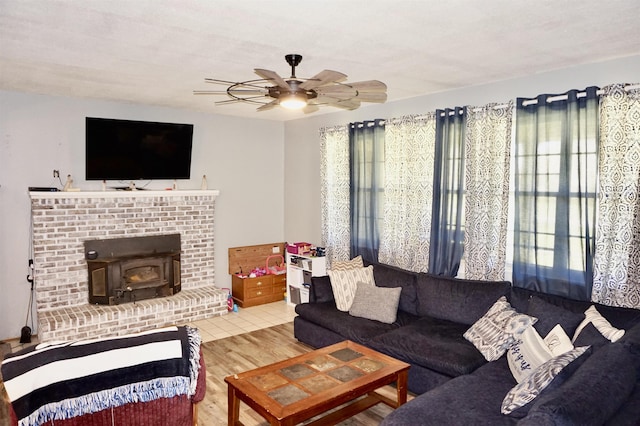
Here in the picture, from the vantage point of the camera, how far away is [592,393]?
1978mm

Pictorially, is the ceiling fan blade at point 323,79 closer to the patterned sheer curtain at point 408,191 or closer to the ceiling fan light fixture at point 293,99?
the ceiling fan light fixture at point 293,99

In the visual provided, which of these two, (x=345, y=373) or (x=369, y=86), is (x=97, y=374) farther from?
(x=369, y=86)

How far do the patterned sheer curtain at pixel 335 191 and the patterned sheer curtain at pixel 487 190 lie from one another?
1.70 meters

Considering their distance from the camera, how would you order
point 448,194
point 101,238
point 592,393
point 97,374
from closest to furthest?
point 592,393, point 97,374, point 448,194, point 101,238

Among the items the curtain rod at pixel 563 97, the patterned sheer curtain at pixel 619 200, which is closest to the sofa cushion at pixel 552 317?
the patterned sheer curtain at pixel 619 200

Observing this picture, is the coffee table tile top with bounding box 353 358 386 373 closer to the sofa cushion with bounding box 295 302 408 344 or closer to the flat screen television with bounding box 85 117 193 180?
the sofa cushion with bounding box 295 302 408 344

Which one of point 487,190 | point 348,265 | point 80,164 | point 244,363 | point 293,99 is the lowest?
point 244,363

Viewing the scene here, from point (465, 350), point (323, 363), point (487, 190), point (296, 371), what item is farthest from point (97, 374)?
point (487, 190)

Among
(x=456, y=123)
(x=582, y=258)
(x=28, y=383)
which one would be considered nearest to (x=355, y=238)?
(x=456, y=123)

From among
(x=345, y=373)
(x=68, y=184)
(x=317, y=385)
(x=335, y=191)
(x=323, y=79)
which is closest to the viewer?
(x=323, y=79)

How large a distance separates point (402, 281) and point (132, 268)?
3.20m

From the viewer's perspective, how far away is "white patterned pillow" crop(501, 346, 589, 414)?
2.33 m

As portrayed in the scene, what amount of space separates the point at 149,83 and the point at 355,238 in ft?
9.40

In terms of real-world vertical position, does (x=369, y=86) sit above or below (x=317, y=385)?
above
